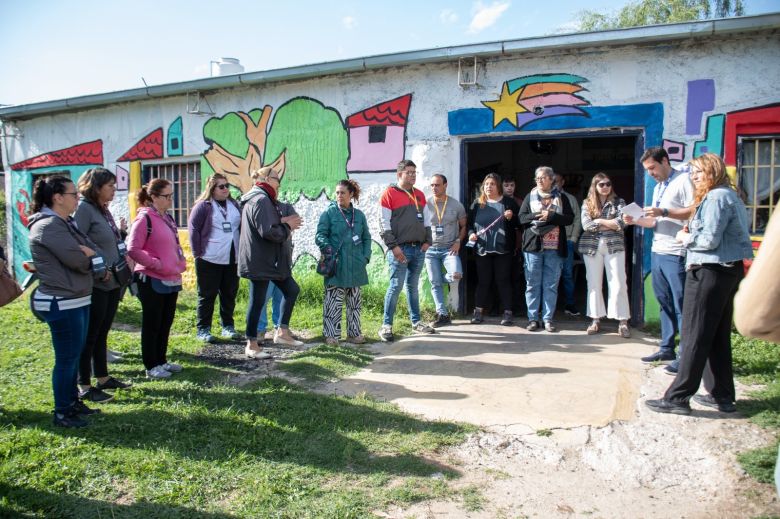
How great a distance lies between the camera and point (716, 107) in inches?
266

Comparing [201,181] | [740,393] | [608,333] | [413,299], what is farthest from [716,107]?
[201,181]

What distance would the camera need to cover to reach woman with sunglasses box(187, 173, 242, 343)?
673 cm

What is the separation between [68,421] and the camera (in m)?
4.22

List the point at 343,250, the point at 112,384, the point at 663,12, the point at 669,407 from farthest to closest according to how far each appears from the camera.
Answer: the point at 663,12 → the point at 343,250 → the point at 112,384 → the point at 669,407

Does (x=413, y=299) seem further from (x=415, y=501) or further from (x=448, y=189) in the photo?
(x=415, y=501)

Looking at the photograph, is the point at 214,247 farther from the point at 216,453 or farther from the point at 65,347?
the point at 216,453

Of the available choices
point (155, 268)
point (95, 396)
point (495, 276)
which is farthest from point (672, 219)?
point (95, 396)

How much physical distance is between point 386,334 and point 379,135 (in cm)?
312

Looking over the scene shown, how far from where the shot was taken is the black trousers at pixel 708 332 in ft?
13.6

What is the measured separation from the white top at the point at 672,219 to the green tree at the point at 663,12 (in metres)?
16.6

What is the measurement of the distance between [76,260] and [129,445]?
1331 mm

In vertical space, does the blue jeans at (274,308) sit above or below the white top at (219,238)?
below

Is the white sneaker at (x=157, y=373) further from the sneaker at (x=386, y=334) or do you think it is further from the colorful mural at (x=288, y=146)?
the colorful mural at (x=288, y=146)

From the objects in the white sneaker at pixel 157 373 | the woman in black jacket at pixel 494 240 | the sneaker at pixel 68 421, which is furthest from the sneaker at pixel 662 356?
the sneaker at pixel 68 421
